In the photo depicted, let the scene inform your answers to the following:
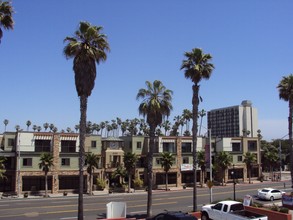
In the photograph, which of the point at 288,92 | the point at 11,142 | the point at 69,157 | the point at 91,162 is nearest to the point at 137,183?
the point at 91,162

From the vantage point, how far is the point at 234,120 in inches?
6240

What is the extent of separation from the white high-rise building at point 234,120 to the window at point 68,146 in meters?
97.2

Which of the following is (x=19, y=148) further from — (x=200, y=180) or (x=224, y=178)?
(x=224, y=178)

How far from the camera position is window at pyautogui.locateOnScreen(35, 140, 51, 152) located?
64.1 metres

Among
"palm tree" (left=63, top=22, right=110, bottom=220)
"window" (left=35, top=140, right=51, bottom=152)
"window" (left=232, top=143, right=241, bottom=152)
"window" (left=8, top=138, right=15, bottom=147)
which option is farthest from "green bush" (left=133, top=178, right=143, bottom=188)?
"palm tree" (left=63, top=22, right=110, bottom=220)

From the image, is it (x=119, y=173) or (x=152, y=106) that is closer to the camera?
(x=152, y=106)

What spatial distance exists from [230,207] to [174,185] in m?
50.7

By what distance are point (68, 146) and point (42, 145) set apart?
4557mm

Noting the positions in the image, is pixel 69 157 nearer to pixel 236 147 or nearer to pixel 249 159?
pixel 249 159

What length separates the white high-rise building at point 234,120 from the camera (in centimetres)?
15812

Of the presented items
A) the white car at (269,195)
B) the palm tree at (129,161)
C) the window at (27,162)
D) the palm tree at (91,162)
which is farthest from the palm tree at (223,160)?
the window at (27,162)

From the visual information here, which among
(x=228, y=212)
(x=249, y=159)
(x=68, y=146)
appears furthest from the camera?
(x=249, y=159)

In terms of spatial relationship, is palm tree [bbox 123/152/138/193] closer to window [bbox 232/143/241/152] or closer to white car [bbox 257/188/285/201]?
white car [bbox 257/188/285/201]

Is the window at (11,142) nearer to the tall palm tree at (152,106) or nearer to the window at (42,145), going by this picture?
the window at (42,145)
